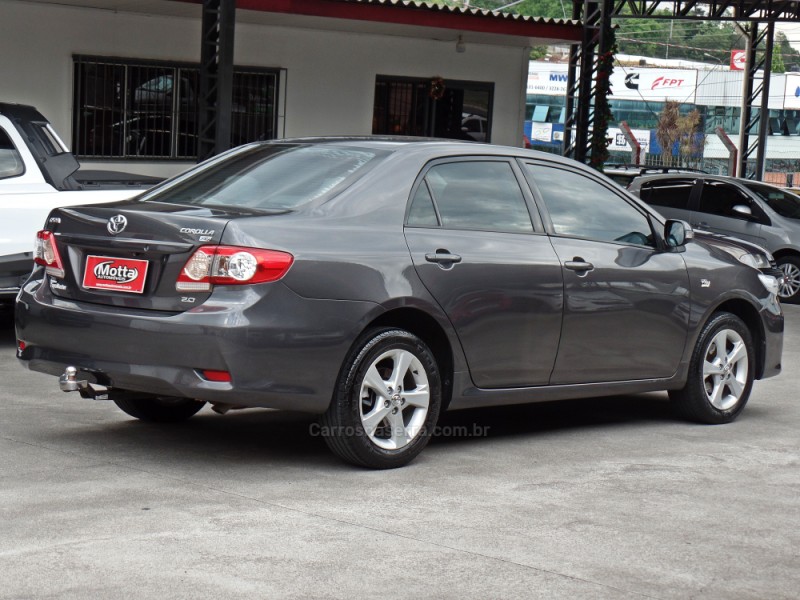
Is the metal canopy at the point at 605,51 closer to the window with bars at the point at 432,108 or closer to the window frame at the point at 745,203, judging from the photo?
the window with bars at the point at 432,108

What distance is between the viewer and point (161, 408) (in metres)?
7.10

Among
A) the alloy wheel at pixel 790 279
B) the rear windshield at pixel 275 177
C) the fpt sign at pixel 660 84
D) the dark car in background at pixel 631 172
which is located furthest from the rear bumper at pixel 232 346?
the fpt sign at pixel 660 84

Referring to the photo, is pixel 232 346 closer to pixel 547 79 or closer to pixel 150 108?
pixel 150 108

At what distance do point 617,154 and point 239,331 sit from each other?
290 feet

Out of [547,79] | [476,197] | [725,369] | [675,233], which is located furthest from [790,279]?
[547,79]

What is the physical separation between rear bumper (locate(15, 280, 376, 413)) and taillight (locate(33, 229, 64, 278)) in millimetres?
359

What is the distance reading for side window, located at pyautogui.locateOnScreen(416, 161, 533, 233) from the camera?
6535mm

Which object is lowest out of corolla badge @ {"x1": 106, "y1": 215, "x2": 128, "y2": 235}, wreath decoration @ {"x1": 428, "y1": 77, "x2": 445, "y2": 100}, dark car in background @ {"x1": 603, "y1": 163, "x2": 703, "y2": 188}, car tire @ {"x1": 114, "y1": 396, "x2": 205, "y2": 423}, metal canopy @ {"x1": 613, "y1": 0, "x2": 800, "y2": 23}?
car tire @ {"x1": 114, "y1": 396, "x2": 205, "y2": 423}

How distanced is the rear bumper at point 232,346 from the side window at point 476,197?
32.5 inches

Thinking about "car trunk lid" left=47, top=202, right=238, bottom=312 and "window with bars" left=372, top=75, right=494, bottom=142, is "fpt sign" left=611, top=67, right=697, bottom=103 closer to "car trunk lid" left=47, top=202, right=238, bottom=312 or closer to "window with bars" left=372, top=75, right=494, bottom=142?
"window with bars" left=372, top=75, right=494, bottom=142

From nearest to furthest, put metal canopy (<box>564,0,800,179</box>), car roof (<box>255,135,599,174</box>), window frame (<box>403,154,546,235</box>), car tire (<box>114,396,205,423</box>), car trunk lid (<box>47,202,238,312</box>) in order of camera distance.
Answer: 1. car trunk lid (<box>47,202,238,312</box>)
2. window frame (<box>403,154,546,235</box>)
3. car roof (<box>255,135,599,174</box>)
4. car tire (<box>114,396,205,423</box>)
5. metal canopy (<box>564,0,800,179</box>)

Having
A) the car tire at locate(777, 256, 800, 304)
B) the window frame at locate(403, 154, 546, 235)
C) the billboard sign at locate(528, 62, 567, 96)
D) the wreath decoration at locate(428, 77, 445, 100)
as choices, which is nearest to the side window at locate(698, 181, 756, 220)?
the car tire at locate(777, 256, 800, 304)

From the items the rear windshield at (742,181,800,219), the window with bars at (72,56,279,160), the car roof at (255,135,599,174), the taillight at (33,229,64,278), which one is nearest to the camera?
the taillight at (33,229,64,278)

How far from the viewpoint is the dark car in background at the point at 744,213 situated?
55.5 ft
